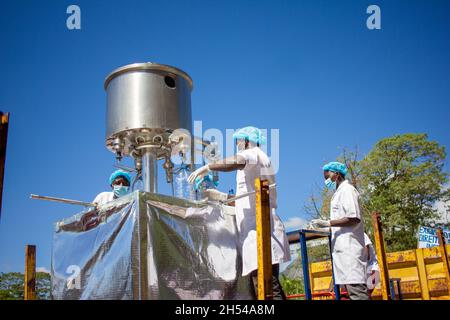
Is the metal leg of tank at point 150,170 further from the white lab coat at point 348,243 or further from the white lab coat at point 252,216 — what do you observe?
the white lab coat at point 348,243

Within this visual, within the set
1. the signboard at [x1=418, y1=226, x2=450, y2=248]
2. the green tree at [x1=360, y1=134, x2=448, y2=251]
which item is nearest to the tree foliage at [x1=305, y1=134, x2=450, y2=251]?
the green tree at [x1=360, y1=134, x2=448, y2=251]

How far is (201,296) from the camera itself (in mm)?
3330

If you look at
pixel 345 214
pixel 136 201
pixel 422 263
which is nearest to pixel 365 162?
pixel 422 263

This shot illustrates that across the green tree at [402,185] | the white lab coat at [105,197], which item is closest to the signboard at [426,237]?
the white lab coat at [105,197]

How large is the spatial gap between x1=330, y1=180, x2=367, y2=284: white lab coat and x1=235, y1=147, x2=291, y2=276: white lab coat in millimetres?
625

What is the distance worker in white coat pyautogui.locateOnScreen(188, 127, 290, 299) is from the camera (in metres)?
3.55

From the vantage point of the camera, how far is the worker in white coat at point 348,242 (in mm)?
3953

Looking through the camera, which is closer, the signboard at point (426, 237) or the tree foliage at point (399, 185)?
the signboard at point (426, 237)

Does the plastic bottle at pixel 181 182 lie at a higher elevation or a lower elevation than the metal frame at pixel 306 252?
higher

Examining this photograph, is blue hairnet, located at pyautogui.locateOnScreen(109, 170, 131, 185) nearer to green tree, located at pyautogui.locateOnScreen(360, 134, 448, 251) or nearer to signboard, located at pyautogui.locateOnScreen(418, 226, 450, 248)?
signboard, located at pyautogui.locateOnScreen(418, 226, 450, 248)

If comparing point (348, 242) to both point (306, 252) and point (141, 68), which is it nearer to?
point (306, 252)
